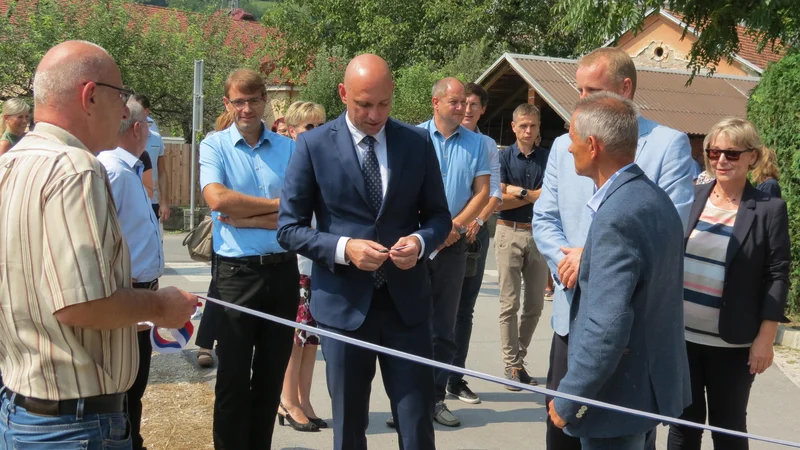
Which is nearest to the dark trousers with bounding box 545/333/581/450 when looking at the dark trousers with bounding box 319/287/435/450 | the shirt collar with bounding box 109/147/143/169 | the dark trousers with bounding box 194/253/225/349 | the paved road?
the dark trousers with bounding box 319/287/435/450

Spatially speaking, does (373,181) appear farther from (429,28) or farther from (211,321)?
(429,28)

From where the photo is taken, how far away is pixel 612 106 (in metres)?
3.06

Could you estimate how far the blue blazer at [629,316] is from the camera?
9.23 ft

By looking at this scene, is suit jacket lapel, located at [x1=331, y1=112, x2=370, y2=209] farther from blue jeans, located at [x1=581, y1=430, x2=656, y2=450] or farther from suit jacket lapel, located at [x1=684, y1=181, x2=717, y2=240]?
suit jacket lapel, located at [x1=684, y1=181, x2=717, y2=240]

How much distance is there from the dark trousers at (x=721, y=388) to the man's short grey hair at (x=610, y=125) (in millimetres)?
1531

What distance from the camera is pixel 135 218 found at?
160 inches

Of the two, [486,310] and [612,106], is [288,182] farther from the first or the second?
[486,310]

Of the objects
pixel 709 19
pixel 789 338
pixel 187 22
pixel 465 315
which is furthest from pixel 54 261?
pixel 187 22

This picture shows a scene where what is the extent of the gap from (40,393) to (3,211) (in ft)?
1.85

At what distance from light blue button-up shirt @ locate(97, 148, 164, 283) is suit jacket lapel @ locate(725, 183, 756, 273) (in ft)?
9.76

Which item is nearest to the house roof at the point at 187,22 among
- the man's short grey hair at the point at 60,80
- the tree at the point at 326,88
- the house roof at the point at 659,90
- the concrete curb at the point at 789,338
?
the tree at the point at 326,88

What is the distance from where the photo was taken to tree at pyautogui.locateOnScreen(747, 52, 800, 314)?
28.5 ft

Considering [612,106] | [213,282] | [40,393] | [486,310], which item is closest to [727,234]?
[612,106]

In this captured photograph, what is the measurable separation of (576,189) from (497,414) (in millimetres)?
2621
